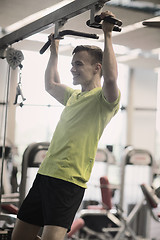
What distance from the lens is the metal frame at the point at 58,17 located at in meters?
2.26

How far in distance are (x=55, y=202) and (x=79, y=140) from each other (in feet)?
1.10

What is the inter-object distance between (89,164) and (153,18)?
42.4 inches

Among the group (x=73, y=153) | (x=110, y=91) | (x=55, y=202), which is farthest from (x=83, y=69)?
(x=55, y=202)

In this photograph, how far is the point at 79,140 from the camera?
7.66ft

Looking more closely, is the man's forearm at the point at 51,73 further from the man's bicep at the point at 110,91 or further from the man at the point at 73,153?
the man's bicep at the point at 110,91

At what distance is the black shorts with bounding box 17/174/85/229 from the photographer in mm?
2268

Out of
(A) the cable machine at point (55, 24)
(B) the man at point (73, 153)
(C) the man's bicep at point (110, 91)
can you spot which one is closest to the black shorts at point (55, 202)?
(B) the man at point (73, 153)

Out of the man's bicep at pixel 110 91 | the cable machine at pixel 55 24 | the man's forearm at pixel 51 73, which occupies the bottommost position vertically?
the man's bicep at pixel 110 91

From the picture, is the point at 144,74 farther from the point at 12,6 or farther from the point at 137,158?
the point at 12,6

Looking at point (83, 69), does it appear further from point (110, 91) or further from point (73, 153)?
point (73, 153)

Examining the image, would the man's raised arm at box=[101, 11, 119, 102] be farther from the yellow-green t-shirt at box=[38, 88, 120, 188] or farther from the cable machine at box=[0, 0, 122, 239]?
the yellow-green t-shirt at box=[38, 88, 120, 188]

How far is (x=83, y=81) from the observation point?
2.47 metres

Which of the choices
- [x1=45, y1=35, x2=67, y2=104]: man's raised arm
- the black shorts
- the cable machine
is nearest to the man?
the black shorts

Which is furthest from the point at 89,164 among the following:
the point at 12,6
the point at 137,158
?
the point at 137,158
